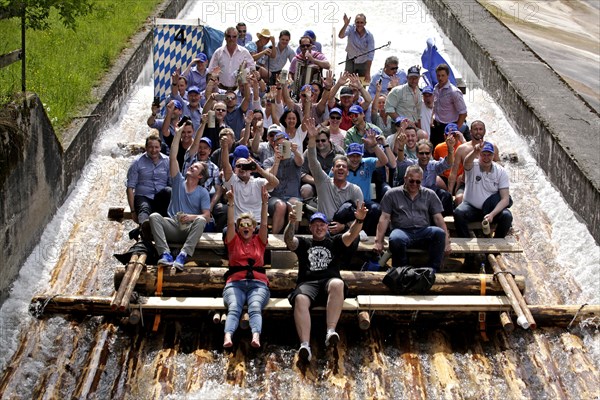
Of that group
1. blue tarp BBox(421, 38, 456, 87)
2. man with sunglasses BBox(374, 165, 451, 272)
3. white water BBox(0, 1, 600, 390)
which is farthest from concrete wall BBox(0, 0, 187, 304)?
blue tarp BBox(421, 38, 456, 87)

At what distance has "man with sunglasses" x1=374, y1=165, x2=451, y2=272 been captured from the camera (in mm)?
11086

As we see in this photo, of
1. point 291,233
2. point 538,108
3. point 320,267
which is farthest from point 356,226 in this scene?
point 538,108

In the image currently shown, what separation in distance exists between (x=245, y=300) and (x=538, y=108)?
763cm

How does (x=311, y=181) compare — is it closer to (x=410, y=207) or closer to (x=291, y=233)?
(x=410, y=207)

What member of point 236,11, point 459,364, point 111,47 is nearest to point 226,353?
point 459,364

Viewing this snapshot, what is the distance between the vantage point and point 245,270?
10445 millimetres

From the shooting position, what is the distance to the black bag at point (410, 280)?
1052 cm

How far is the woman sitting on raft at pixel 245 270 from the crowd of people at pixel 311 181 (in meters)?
0.01

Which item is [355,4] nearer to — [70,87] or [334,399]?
[70,87]

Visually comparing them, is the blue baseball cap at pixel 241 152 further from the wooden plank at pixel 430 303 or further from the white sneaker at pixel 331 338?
the white sneaker at pixel 331 338

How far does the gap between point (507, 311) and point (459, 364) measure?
85 centimetres

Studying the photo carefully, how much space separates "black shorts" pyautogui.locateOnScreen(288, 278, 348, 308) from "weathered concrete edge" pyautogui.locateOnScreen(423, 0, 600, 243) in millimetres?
3984

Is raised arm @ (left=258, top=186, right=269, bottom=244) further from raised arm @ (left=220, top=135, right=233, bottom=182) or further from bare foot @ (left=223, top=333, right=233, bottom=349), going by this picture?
bare foot @ (left=223, top=333, right=233, bottom=349)

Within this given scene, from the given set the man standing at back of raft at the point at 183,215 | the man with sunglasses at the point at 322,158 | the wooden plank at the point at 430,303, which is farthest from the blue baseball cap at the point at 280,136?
the wooden plank at the point at 430,303
